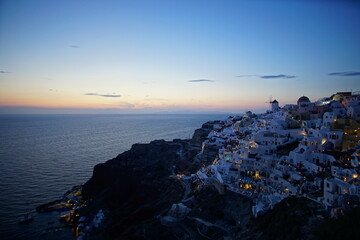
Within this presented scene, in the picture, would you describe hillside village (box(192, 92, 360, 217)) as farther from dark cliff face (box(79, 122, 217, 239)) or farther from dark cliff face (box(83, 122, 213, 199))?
dark cliff face (box(83, 122, 213, 199))

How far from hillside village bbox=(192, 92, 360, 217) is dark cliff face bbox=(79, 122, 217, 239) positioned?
288 inches

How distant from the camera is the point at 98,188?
42062 mm

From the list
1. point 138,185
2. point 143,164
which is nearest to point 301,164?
point 138,185

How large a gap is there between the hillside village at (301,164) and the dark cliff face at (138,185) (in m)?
7.33

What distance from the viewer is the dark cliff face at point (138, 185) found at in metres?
30.4

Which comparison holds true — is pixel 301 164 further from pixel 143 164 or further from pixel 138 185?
pixel 143 164

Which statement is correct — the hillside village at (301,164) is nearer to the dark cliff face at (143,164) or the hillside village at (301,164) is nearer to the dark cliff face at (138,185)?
the dark cliff face at (138,185)

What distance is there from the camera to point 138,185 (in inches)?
1570

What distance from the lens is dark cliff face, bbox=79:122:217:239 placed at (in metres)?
30.4

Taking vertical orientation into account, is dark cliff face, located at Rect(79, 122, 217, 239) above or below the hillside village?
below

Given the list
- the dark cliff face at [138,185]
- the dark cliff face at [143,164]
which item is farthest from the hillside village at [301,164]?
the dark cliff face at [143,164]

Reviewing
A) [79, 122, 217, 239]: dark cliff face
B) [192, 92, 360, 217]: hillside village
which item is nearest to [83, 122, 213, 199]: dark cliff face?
[79, 122, 217, 239]: dark cliff face

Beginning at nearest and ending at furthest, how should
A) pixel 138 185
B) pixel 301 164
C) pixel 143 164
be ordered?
pixel 301 164 < pixel 138 185 < pixel 143 164

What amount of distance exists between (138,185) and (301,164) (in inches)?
1036
